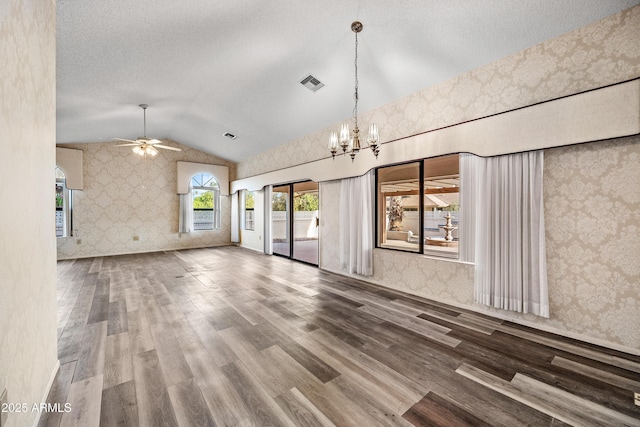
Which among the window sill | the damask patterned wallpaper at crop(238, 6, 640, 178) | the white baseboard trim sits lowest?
the white baseboard trim

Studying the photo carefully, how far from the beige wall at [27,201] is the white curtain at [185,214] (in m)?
6.60

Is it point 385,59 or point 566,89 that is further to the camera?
point 385,59

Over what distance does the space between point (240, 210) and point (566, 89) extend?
27.7 feet

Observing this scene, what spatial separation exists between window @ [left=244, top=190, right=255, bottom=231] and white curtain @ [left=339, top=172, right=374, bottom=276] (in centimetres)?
443

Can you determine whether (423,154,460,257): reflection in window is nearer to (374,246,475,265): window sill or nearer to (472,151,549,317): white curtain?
(374,246,475,265): window sill

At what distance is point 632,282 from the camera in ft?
7.73

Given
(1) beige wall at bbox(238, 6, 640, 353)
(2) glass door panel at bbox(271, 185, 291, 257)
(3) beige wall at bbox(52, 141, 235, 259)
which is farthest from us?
(2) glass door panel at bbox(271, 185, 291, 257)

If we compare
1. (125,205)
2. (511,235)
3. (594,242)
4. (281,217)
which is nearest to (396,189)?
(511,235)

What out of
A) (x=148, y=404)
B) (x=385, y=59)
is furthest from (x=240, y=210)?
(x=148, y=404)

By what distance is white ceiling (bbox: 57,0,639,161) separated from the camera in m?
2.53

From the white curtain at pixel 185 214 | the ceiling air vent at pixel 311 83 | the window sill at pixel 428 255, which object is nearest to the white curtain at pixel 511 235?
the window sill at pixel 428 255

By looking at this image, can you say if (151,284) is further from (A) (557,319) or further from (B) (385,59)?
(A) (557,319)

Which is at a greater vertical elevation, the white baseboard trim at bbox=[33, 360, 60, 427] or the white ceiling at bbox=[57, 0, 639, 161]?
the white ceiling at bbox=[57, 0, 639, 161]

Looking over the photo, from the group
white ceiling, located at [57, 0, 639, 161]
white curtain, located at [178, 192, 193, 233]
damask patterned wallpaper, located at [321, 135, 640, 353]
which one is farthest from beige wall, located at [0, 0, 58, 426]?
white curtain, located at [178, 192, 193, 233]
